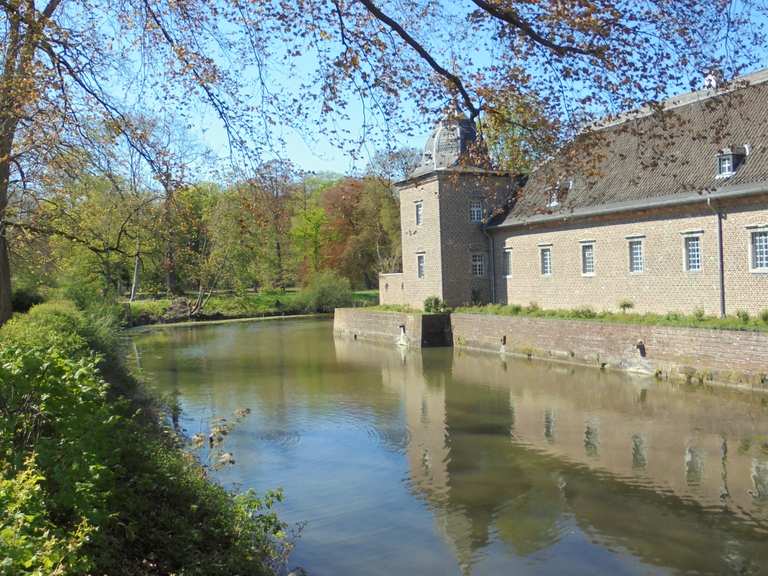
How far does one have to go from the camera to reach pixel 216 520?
5.95 m

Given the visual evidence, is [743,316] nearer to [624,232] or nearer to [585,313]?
[585,313]

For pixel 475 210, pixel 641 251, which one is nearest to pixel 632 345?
pixel 641 251

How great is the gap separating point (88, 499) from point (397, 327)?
2657cm

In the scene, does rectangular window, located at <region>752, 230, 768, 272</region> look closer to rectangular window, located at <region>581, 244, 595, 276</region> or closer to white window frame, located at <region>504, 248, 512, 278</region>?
rectangular window, located at <region>581, 244, 595, 276</region>

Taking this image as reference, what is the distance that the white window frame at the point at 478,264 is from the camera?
31.4m

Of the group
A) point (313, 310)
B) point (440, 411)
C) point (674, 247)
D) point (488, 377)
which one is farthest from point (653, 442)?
point (313, 310)

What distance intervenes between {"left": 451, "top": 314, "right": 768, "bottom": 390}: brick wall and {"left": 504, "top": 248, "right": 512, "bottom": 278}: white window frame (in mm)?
4034

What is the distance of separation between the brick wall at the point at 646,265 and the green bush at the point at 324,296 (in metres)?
21.3

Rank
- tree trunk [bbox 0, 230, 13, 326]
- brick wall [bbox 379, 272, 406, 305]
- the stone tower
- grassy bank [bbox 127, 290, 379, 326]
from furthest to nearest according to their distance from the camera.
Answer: grassy bank [bbox 127, 290, 379, 326] → brick wall [bbox 379, 272, 406, 305] → the stone tower → tree trunk [bbox 0, 230, 13, 326]

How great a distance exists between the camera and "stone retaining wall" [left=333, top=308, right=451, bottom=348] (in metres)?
28.6

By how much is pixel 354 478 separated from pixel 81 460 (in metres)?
6.66

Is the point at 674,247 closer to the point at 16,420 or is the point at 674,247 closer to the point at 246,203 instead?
the point at 246,203

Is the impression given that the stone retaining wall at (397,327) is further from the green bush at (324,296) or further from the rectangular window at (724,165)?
the green bush at (324,296)

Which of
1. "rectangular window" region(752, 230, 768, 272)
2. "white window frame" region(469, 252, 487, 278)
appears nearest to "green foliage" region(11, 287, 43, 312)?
"white window frame" region(469, 252, 487, 278)
